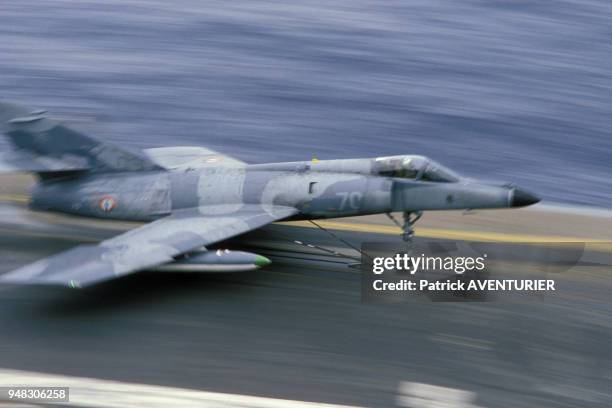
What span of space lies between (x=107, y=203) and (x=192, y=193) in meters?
2.05

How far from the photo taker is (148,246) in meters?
20.1

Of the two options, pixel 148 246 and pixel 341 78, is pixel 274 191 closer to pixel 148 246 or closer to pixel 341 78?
pixel 148 246

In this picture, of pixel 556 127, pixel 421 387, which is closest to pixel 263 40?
pixel 556 127

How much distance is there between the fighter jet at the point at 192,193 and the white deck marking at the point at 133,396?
268 centimetres

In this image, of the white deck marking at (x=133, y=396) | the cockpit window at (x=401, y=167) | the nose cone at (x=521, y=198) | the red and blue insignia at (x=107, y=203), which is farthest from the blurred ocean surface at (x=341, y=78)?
the white deck marking at (x=133, y=396)

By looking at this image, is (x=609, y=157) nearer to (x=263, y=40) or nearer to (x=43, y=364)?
(x=263, y=40)

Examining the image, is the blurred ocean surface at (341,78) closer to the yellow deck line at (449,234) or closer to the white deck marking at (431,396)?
the yellow deck line at (449,234)

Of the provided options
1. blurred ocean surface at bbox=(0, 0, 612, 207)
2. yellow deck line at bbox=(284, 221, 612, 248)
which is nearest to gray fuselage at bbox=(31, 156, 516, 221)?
yellow deck line at bbox=(284, 221, 612, 248)

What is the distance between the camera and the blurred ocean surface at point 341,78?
33281 mm

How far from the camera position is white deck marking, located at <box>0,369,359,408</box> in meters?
16.3

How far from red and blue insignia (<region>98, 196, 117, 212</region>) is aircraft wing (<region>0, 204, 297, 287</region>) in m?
1.46

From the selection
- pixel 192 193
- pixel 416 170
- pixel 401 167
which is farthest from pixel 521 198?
pixel 192 193

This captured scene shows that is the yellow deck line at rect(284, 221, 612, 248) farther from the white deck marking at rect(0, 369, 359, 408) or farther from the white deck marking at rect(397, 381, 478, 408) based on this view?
A: the white deck marking at rect(0, 369, 359, 408)

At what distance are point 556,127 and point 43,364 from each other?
22.8m
